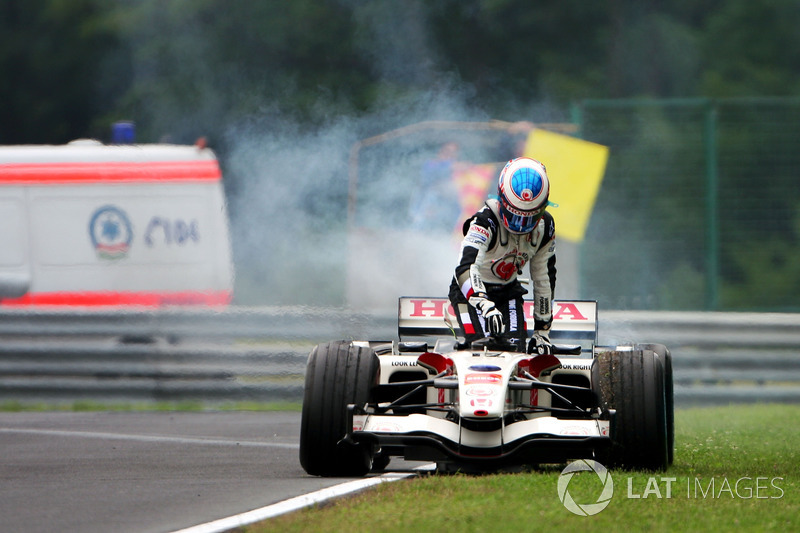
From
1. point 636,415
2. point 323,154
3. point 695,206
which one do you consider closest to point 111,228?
point 323,154

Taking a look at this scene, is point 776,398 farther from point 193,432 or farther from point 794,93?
point 794,93

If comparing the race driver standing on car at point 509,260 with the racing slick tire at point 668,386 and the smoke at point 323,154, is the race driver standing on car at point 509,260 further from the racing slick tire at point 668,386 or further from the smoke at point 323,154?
the smoke at point 323,154

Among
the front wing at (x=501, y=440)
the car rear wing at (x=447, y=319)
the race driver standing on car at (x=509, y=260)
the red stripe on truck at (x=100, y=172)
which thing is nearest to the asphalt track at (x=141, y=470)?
the front wing at (x=501, y=440)

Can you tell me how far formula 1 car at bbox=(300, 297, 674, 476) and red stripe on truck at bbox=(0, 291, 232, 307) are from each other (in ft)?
25.4

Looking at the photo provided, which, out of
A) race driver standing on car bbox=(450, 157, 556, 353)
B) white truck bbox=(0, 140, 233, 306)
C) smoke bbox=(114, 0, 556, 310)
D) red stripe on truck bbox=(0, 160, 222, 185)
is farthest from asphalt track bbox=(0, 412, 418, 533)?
red stripe on truck bbox=(0, 160, 222, 185)

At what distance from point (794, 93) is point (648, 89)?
2299 millimetres

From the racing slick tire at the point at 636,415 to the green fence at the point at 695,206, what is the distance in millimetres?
8098

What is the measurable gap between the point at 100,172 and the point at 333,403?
9.19 m

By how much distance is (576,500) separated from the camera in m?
6.40

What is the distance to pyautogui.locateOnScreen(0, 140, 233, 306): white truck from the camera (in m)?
15.7

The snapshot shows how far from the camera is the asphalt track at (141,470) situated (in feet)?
21.3

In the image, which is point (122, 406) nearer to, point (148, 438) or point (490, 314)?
point (148, 438)

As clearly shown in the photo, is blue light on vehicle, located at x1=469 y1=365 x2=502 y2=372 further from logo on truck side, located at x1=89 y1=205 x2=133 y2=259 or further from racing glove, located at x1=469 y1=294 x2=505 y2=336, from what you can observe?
logo on truck side, located at x1=89 y1=205 x2=133 y2=259

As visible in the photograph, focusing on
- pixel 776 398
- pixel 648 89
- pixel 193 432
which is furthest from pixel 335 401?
pixel 648 89
